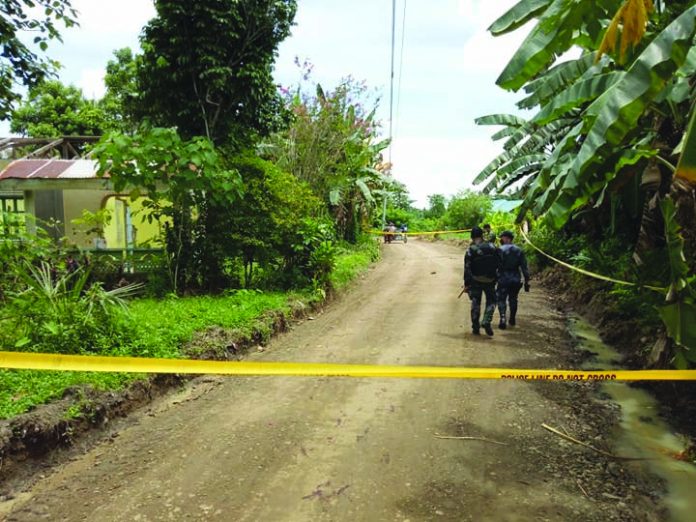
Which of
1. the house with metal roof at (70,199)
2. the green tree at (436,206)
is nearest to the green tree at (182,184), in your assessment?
the house with metal roof at (70,199)

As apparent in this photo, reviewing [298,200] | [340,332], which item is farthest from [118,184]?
[340,332]

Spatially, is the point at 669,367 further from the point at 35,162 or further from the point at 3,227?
Result: the point at 35,162

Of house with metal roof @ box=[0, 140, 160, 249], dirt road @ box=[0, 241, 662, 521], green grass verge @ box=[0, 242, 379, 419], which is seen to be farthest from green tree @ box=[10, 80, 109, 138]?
dirt road @ box=[0, 241, 662, 521]

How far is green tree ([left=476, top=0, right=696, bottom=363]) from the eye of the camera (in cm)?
293

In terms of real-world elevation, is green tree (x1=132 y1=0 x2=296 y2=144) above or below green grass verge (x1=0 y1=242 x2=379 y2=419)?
above

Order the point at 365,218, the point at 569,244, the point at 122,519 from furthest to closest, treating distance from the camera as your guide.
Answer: the point at 365,218, the point at 569,244, the point at 122,519

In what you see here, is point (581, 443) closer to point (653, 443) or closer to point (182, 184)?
point (653, 443)

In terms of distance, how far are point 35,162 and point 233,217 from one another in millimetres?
5728

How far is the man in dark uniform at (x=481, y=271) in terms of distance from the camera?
24.3 feet

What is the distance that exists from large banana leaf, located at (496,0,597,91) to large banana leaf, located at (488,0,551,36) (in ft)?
0.25

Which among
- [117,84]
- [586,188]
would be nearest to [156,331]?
[586,188]

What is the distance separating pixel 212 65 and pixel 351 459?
24.2 feet

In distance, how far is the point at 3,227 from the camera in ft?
18.0

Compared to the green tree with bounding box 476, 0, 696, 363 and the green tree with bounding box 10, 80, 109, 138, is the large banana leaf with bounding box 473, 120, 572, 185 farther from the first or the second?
the green tree with bounding box 10, 80, 109, 138
